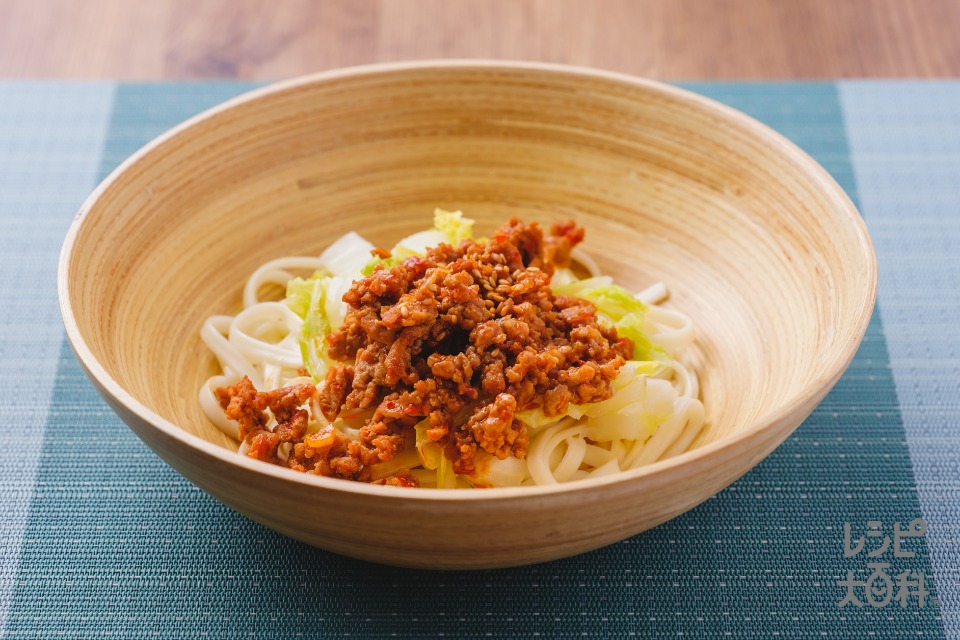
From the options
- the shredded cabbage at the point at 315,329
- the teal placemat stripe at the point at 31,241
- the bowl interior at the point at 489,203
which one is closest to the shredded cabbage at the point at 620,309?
the bowl interior at the point at 489,203

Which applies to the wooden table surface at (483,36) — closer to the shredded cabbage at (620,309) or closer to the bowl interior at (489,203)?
the bowl interior at (489,203)

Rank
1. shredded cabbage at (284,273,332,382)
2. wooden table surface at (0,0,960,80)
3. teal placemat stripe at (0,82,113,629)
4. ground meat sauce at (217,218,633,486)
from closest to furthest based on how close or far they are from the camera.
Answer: ground meat sauce at (217,218,633,486)
shredded cabbage at (284,273,332,382)
teal placemat stripe at (0,82,113,629)
wooden table surface at (0,0,960,80)

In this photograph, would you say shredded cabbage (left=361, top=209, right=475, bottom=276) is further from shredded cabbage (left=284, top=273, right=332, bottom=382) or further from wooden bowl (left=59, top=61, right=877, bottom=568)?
wooden bowl (left=59, top=61, right=877, bottom=568)

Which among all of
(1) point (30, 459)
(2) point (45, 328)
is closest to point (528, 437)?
(1) point (30, 459)

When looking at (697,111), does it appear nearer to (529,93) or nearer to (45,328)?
(529,93)

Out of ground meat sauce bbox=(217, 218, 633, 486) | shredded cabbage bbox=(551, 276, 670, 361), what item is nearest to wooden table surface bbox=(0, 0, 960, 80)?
shredded cabbage bbox=(551, 276, 670, 361)
